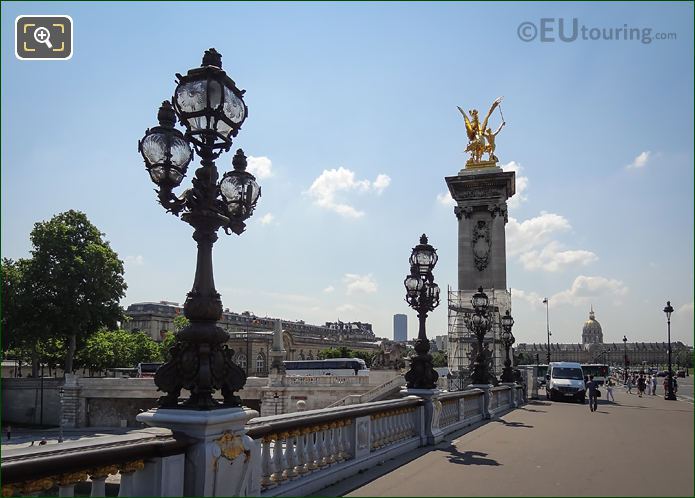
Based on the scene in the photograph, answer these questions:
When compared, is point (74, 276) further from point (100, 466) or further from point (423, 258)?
point (100, 466)

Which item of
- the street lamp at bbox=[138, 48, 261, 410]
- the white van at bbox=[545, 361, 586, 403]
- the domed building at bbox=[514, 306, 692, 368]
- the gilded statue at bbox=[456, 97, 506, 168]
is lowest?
the domed building at bbox=[514, 306, 692, 368]

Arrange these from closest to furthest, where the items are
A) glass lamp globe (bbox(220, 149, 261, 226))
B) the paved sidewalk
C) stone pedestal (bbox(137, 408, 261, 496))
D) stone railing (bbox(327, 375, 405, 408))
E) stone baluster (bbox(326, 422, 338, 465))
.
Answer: the paved sidewalk → stone pedestal (bbox(137, 408, 261, 496)) → glass lamp globe (bbox(220, 149, 261, 226)) → stone baluster (bbox(326, 422, 338, 465)) → stone railing (bbox(327, 375, 405, 408))

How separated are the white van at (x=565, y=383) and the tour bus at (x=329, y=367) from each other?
33.8 meters

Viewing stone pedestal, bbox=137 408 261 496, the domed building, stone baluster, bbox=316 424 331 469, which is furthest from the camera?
the domed building

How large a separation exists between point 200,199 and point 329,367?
68598mm

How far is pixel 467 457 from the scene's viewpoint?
37.0ft

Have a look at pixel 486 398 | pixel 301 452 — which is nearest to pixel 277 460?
pixel 301 452

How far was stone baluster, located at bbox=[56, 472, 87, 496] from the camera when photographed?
467 cm

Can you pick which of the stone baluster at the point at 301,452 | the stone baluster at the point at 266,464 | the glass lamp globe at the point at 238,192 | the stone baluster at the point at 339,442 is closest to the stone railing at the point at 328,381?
the stone baluster at the point at 339,442

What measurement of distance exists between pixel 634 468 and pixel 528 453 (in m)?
4.77

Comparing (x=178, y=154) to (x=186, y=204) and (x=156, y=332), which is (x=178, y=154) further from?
(x=156, y=332)

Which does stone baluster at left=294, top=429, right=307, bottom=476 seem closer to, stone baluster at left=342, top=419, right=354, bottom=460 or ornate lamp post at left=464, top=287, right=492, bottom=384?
stone baluster at left=342, top=419, right=354, bottom=460

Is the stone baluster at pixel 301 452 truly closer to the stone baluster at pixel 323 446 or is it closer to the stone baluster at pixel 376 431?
the stone baluster at pixel 323 446

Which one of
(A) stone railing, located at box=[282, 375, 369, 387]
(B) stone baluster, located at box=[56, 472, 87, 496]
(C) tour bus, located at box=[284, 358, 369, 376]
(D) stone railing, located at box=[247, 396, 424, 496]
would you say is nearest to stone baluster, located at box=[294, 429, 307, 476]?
(D) stone railing, located at box=[247, 396, 424, 496]
